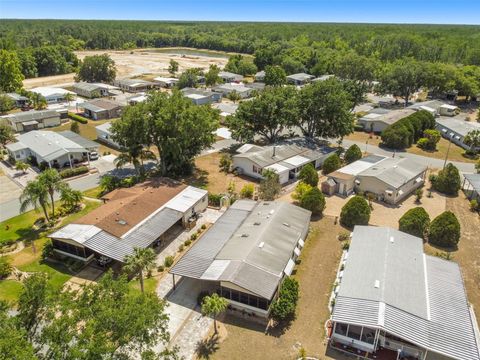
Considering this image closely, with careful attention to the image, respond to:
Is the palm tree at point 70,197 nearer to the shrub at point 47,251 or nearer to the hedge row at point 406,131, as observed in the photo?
the shrub at point 47,251

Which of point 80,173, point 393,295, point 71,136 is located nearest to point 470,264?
point 393,295

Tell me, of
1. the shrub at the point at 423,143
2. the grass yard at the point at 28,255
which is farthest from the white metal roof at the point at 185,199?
the shrub at the point at 423,143

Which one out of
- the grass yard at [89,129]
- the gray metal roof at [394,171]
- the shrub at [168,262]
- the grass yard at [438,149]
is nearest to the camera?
the shrub at [168,262]

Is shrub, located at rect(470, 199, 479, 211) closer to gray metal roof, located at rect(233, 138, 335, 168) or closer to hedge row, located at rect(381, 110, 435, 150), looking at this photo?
gray metal roof, located at rect(233, 138, 335, 168)

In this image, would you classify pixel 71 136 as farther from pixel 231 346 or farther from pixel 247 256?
pixel 231 346

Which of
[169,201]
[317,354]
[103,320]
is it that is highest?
[103,320]

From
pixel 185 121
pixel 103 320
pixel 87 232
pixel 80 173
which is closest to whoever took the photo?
pixel 103 320
